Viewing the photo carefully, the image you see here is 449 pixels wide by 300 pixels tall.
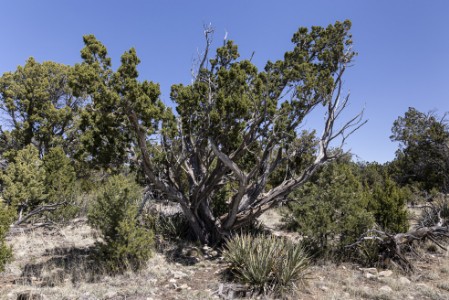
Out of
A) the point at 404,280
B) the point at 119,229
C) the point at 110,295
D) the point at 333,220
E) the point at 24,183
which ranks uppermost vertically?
the point at 24,183

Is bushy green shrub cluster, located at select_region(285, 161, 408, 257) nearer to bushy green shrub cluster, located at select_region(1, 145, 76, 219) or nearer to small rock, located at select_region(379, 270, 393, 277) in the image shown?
small rock, located at select_region(379, 270, 393, 277)

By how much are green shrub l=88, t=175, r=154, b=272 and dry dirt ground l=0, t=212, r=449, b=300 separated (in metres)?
0.33

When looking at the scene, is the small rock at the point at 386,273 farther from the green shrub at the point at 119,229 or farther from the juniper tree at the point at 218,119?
the green shrub at the point at 119,229

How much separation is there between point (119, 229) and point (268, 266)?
331 centimetres

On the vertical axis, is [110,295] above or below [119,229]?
below

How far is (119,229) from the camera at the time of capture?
725cm

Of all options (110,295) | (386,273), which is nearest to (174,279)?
(110,295)

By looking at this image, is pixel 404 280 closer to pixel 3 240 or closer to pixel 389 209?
pixel 389 209

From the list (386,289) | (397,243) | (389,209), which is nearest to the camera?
(386,289)

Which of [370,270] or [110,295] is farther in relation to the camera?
[370,270]

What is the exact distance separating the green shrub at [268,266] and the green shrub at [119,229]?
211 centimetres

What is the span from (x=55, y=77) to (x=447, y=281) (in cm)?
2464

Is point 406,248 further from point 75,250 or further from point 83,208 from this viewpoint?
point 83,208

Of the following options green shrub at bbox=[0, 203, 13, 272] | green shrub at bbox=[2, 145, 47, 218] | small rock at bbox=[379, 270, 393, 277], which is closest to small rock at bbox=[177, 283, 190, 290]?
green shrub at bbox=[0, 203, 13, 272]
